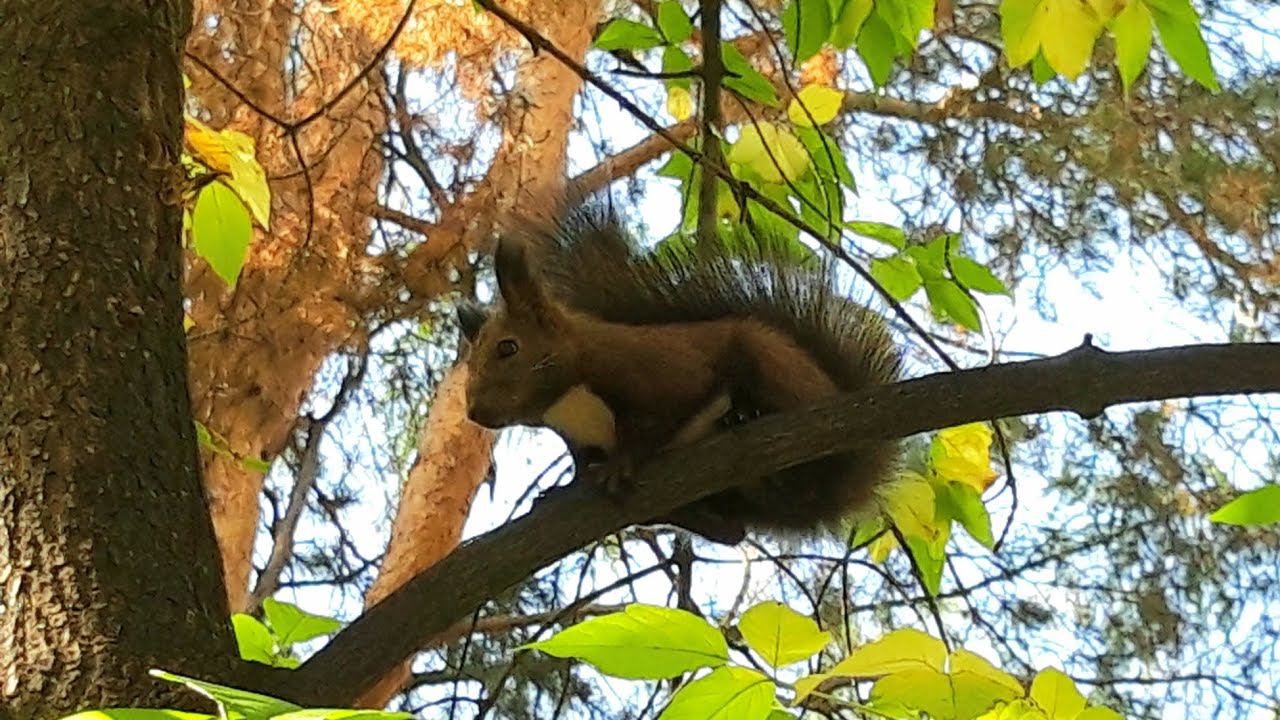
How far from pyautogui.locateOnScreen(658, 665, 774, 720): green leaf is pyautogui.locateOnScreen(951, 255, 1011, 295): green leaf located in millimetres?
662

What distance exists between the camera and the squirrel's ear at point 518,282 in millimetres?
1589

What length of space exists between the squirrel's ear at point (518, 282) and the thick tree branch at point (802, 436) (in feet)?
1.73

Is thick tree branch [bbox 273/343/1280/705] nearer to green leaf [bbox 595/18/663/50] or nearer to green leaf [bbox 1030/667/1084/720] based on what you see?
green leaf [bbox 1030/667/1084/720]

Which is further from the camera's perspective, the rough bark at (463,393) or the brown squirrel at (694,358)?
the rough bark at (463,393)

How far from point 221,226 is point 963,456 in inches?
29.8

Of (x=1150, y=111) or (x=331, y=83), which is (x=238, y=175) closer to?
(x=331, y=83)

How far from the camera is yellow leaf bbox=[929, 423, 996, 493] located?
1.46 m

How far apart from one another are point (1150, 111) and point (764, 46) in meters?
0.81

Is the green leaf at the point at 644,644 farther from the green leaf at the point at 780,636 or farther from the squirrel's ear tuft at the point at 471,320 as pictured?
the squirrel's ear tuft at the point at 471,320

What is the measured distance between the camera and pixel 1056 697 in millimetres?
890

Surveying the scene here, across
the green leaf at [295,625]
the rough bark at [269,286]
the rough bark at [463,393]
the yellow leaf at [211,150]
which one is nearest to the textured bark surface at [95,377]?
the yellow leaf at [211,150]

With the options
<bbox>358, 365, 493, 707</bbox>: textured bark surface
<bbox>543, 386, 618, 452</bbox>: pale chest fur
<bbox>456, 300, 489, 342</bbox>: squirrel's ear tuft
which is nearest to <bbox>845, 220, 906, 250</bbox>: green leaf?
<bbox>543, 386, 618, 452</bbox>: pale chest fur

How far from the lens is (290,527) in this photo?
2973mm

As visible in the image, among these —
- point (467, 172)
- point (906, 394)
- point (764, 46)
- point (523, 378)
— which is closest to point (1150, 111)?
point (764, 46)
